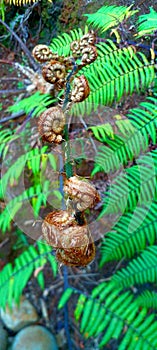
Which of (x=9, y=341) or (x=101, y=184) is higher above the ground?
(x=101, y=184)

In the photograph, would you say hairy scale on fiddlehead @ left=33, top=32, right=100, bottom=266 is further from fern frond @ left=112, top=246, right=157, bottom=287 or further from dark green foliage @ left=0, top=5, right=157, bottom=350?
fern frond @ left=112, top=246, right=157, bottom=287

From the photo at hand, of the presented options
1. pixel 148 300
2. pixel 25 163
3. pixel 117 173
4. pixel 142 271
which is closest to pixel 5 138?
pixel 25 163

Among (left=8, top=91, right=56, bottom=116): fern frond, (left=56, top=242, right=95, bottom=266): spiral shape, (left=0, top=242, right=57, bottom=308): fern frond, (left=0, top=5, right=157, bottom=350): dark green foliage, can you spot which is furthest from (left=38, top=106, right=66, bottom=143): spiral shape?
(left=0, top=242, right=57, bottom=308): fern frond

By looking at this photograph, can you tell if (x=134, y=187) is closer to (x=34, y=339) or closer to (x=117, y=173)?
(x=117, y=173)

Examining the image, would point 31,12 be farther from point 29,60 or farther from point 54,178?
point 54,178

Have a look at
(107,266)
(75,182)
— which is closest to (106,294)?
(107,266)
